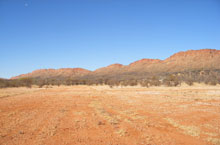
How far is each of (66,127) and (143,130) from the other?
369 centimetres

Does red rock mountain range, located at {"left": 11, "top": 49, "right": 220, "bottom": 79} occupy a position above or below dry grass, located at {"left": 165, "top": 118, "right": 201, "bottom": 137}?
above

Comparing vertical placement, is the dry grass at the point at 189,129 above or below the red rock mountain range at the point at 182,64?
below

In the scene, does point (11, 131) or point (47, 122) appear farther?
point (47, 122)

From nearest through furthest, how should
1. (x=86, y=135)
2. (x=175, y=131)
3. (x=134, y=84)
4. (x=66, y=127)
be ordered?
(x=86, y=135) < (x=175, y=131) < (x=66, y=127) < (x=134, y=84)

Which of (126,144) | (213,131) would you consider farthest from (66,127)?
(213,131)

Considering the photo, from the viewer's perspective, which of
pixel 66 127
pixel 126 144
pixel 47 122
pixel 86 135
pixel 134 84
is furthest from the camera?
pixel 134 84

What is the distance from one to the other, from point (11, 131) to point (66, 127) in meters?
2.38

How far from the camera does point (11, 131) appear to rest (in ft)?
23.7

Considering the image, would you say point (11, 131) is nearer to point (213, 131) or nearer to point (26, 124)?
point (26, 124)

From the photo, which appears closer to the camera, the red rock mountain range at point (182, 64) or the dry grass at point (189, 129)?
the dry grass at point (189, 129)

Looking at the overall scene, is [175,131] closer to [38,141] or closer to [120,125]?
[120,125]

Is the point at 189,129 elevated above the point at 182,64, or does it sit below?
below

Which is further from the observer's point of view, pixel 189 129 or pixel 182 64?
pixel 182 64

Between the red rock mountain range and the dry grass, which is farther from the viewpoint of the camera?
the red rock mountain range
